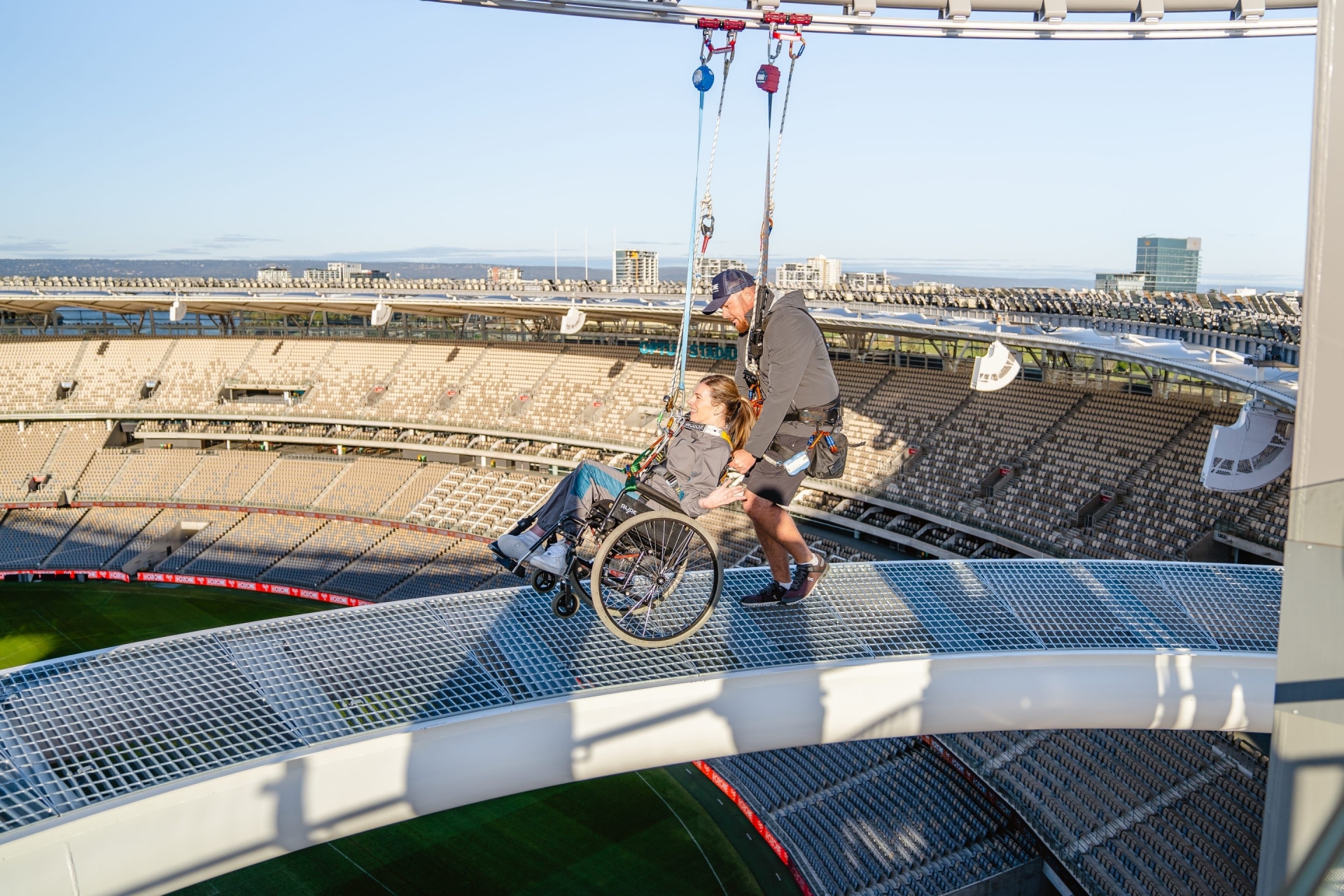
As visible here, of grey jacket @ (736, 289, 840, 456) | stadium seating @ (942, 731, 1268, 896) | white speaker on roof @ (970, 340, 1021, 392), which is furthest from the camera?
white speaker on roof @ (970, 340, 1021, 392)

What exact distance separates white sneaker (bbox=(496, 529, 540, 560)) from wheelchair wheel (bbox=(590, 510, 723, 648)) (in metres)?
0.46

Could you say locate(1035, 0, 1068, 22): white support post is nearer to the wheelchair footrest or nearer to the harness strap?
the harness strap

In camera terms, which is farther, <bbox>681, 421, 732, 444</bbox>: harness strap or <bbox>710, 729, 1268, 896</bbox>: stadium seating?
<bbox>710, 729, 1268, 896</bbox>: stadium seating

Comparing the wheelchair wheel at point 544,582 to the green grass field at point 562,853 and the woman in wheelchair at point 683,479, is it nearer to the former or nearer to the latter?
the woman in wheelchair at point 683,479

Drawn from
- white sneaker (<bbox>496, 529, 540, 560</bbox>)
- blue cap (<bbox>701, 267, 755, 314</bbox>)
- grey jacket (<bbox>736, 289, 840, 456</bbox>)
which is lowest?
white sneaker (<bbox>496, 529, 540, 560</bbox>)

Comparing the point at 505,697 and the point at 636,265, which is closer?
the point at 505,697

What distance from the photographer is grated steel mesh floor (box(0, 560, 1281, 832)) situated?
4.03m

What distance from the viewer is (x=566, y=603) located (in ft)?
17.8

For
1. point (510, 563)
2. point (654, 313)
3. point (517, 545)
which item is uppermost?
point (654, 313)

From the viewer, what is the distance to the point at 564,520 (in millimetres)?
5207

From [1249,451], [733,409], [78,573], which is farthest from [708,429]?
[78,573]

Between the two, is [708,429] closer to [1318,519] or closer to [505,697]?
[505,697]

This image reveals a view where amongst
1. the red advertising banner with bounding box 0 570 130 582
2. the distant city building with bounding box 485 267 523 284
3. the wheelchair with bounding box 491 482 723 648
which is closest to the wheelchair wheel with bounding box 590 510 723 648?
the wheelchair with bounding box 491 482 723 648

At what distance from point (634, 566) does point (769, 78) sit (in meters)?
3.34
